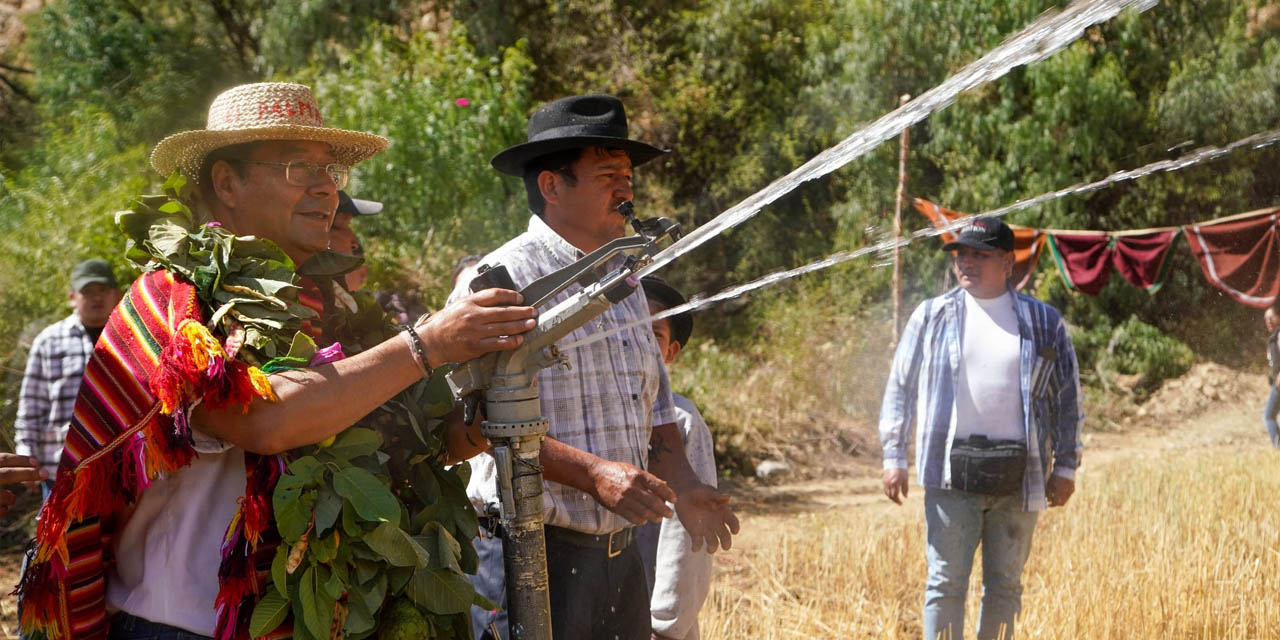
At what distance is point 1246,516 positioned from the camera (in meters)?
6.15

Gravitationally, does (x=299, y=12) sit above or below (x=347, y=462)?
above

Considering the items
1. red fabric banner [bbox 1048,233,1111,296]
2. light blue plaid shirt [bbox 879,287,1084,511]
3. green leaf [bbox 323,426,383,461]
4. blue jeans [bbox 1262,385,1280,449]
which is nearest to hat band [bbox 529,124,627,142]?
green leaf [bbox 323,426,383,461]

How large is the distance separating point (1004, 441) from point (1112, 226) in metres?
12.1

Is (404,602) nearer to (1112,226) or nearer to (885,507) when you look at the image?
(885,507)

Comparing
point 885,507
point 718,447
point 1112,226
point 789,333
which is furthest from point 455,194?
point 1112,226

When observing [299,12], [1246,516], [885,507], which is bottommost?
[885,507]

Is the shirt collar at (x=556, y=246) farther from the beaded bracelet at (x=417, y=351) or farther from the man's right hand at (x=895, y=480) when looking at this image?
the man's right hand at (x=895, y=480)

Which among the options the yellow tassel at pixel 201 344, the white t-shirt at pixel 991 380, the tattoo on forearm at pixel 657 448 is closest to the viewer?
the yellow tassel at pixel 201 344

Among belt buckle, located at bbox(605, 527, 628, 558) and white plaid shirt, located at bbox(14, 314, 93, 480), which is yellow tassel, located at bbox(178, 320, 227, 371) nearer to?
belt buckle, located at bbox(605, 527, 628, 558)

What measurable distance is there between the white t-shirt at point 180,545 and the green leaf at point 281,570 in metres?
0.14

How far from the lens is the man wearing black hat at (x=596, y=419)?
2.64 m

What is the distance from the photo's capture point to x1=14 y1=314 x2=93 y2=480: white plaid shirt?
208 inches

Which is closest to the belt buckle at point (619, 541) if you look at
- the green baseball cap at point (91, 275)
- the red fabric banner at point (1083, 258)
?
the green baseball cap at point (91, 275)

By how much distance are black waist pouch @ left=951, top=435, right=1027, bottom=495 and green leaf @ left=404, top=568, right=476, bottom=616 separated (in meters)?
2.97
